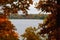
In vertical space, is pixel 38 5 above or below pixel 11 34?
above

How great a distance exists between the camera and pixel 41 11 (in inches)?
302

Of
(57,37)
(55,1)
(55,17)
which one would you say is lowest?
(57,37)

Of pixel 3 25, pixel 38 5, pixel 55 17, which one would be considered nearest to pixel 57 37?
pixel 55 17

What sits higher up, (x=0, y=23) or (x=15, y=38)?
(x=0, y=23)

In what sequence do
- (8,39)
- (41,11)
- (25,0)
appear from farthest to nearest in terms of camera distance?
(41,11) → (25,0) → (8,39)

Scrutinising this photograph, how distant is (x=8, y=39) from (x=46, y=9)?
1709 millimetres

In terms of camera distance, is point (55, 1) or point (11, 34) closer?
point (11, 34)

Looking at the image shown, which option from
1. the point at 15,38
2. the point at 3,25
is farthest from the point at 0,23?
the point at 15,38

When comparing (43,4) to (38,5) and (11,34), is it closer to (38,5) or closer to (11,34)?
(38,5)

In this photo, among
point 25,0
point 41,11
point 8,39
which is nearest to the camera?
point 8,39

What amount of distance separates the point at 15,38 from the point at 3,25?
1.73 feet

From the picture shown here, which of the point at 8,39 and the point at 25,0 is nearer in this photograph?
the point at 8,39

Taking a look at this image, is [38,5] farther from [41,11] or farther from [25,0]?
[25,0]

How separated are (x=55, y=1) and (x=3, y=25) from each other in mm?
1858
